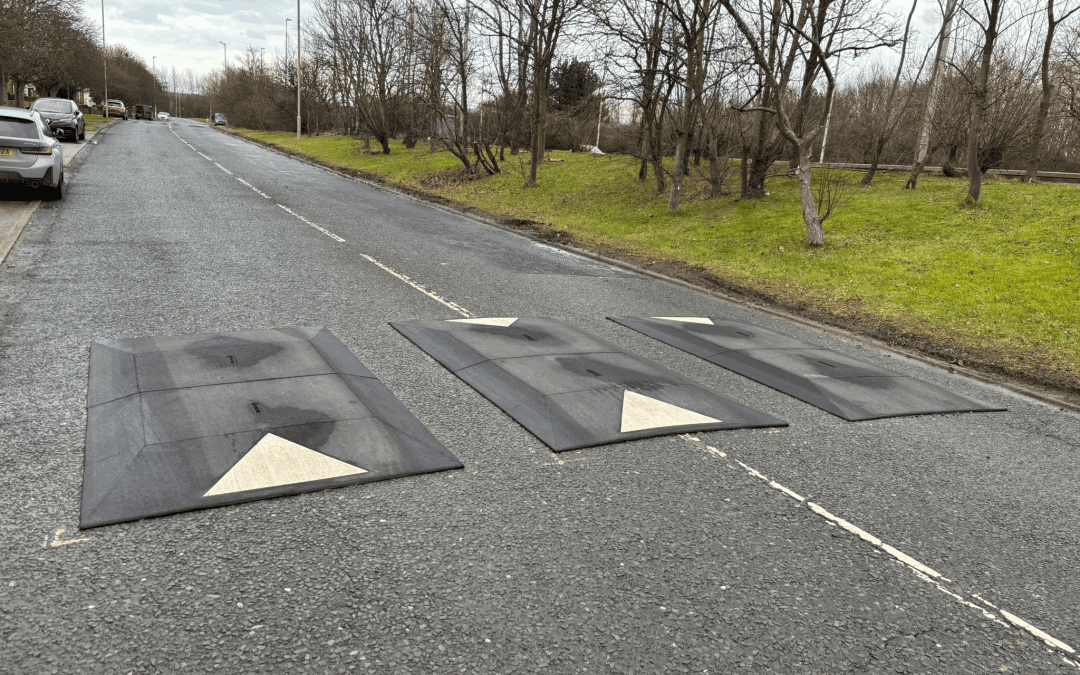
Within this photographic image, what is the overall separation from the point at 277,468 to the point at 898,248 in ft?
44.2

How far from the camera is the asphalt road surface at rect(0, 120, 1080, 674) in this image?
310 cm

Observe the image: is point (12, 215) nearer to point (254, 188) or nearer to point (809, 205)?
point (254, 188)

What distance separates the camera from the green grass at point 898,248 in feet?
33.7

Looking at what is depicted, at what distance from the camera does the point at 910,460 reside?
570 centimetres

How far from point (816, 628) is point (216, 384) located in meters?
4.78

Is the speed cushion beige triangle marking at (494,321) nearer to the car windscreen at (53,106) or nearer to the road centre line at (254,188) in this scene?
the road centre line at (254,188)

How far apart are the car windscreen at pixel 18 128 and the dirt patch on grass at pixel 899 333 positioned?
10801mm

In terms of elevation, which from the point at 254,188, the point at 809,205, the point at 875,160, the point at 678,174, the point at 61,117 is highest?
the point at 61,117

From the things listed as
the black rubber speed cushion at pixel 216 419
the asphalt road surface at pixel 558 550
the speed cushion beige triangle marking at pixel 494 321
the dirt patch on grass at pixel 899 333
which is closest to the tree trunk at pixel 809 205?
the dirt patch on grass at pixel 899 333

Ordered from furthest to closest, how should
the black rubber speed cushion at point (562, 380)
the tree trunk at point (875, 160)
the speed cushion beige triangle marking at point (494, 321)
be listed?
1. the tree trunk at point (875, 160)
2. the speed cushion beige triangle marking at point (494, 321)
3. the black rubber speed cushion at point (562, 380)

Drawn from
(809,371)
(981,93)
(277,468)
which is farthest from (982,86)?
(277,468)

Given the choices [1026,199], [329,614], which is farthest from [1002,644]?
[1026,199]

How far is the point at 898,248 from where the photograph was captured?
14.0 m

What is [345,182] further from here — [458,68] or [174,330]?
[174,330]
